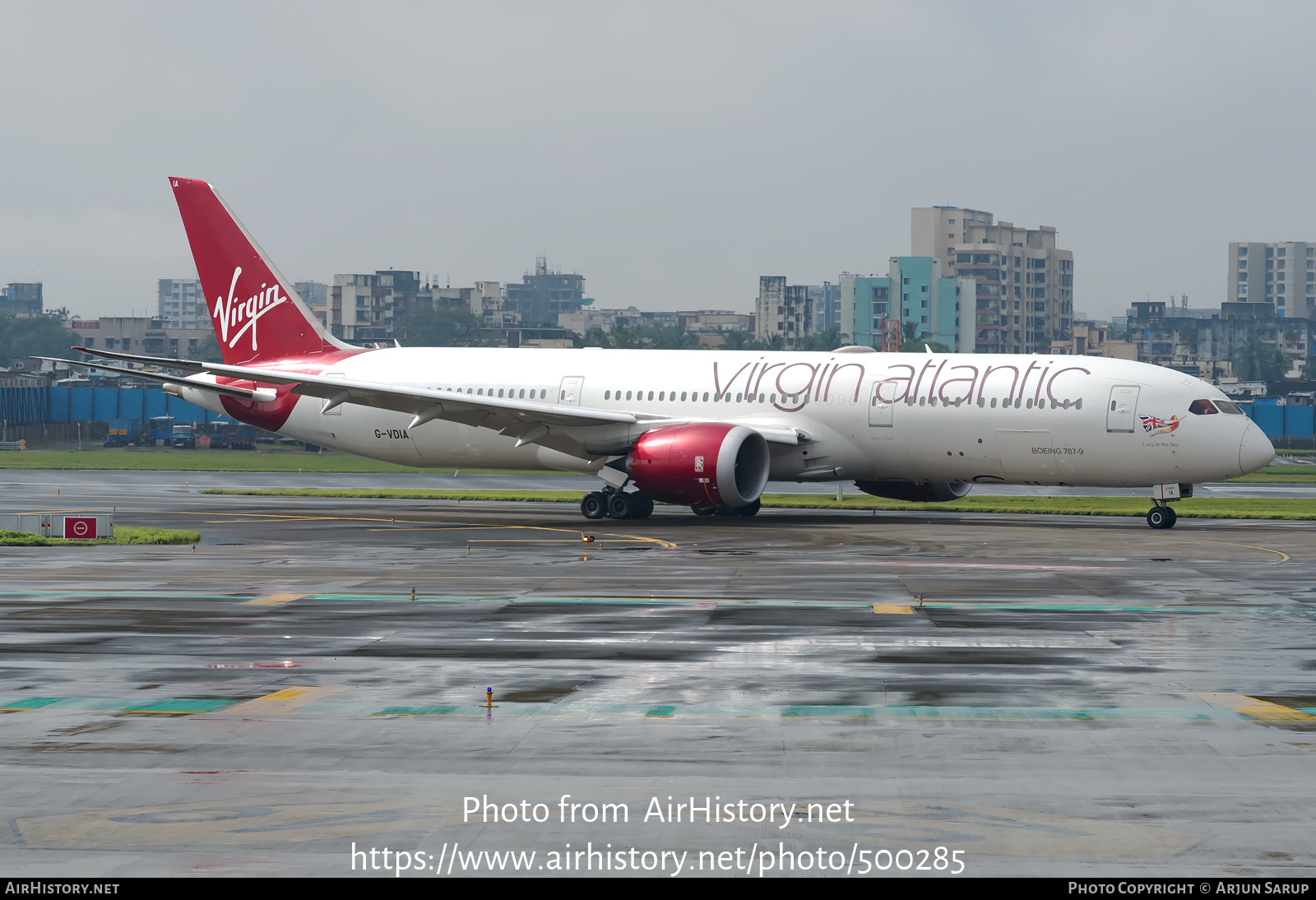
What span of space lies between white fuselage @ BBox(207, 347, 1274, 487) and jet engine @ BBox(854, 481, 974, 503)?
1.50 m

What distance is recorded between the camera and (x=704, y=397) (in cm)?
4047

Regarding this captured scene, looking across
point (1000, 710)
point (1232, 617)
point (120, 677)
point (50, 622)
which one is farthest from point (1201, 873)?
point (50, 622)

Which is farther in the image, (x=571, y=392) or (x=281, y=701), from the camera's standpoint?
(x=571, y=392)

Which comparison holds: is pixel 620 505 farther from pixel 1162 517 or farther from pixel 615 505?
pixel 1162 517

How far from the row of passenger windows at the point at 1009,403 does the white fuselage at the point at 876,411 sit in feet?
0.13

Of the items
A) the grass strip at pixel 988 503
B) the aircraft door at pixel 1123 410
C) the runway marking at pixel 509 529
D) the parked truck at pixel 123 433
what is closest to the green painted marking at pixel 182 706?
the runway marking at pixel 509 529

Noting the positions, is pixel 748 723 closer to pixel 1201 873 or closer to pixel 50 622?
pixel 1201 873

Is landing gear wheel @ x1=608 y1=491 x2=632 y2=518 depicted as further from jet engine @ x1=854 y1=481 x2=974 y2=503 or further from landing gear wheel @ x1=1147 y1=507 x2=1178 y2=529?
landing gear wheel @ x1=1147 y1=507 x2=1178 y2=529

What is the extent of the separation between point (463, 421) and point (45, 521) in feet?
36.4

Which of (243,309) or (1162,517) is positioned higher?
(243,309)

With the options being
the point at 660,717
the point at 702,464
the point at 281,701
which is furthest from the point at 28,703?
the point at 702,464

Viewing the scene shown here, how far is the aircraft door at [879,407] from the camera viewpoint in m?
37.9

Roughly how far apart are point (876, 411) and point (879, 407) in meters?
0.14

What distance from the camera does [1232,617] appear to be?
68.8 ft
